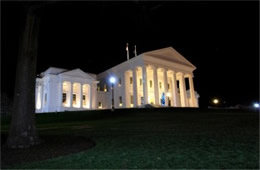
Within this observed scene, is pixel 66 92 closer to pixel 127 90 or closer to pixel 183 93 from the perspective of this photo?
pixel 127 90

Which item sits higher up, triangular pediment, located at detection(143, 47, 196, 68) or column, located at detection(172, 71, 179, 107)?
triangular pediment, located at detection(143, 47, 196, 68)

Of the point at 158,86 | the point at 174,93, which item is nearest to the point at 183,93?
the point at 174,93

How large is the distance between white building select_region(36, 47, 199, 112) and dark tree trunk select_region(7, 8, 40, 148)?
27754 mm

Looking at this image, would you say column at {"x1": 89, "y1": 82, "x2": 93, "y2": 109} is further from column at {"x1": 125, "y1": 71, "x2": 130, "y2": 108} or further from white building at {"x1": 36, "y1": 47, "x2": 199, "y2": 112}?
column at {"x1": 125, "y1": 71, "x2": 130, "y2": 108}

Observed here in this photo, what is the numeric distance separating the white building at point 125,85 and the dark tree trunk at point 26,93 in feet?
91.1

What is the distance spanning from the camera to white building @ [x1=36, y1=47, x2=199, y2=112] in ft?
123

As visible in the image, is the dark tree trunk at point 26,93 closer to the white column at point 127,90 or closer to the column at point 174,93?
the white column at point 127,90

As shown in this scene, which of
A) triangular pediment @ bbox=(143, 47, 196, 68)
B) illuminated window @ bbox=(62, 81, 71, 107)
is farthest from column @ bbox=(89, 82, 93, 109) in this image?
triangular pediment @ bbox=(143, 47, 196, 68)

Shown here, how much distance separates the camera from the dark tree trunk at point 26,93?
7371 mm

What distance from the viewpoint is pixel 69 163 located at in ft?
17.3

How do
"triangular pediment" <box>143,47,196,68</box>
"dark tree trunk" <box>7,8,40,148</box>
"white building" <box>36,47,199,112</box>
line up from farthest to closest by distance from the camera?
"triangular pediment" <box>143,47,196,68</box>
"white building" <box>36,47,199,112</box>
"dark tree trunk" <box>7,8,40,148</box>

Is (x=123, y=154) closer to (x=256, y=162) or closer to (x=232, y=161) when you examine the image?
(x=232, y=161)

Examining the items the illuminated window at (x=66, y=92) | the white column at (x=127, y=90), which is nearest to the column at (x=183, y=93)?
the white column at (x=127, y=90)

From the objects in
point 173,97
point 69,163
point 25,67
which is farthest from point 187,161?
point 173,97
